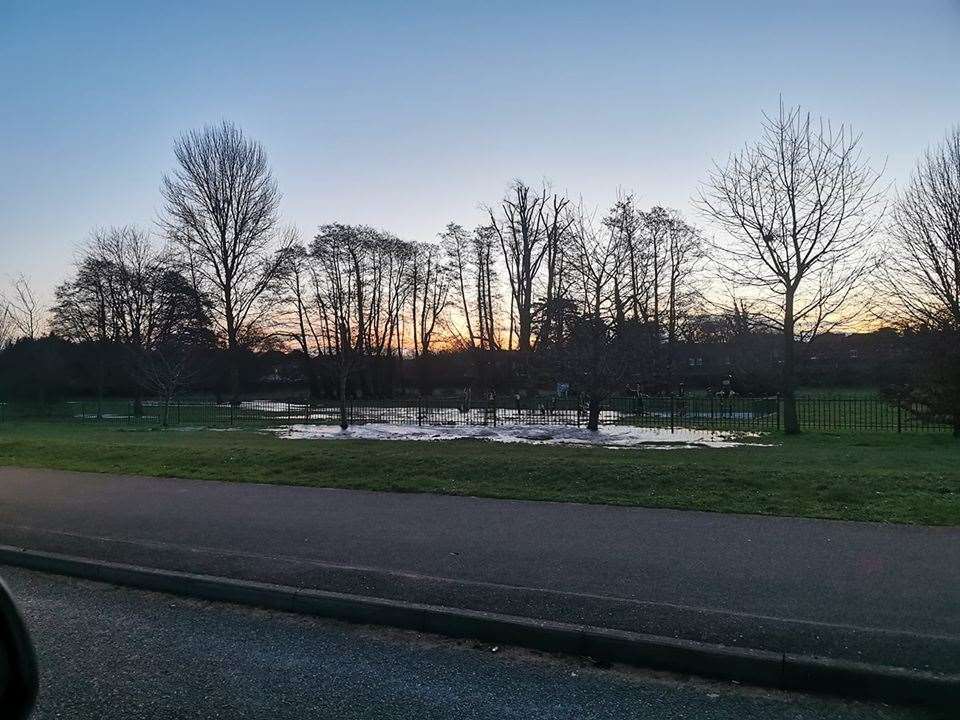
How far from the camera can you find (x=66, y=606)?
605cm

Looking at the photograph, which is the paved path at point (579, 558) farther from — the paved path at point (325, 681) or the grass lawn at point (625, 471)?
the grass lawn at point (625, 471)

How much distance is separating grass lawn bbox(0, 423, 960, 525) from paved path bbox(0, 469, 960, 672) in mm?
678

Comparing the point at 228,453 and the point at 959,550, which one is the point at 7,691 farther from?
the point at 228,453

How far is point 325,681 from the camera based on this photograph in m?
4.43

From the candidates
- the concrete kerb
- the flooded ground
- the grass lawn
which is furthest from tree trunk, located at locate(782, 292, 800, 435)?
the concrete kerb

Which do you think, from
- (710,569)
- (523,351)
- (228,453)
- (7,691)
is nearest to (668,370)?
(523,351)

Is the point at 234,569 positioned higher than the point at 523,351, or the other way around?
the point at 523,351

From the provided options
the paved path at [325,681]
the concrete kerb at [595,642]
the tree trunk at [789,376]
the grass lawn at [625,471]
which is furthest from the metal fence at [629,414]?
the paved path at [325,681]

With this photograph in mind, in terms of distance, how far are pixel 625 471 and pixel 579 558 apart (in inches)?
171

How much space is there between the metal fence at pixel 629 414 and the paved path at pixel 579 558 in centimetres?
1493

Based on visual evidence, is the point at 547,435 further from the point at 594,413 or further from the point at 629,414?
the point at 629,414

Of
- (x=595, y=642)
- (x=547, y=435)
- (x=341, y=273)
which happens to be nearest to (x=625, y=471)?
(x=595, y=642)

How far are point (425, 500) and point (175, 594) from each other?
13.1 feet

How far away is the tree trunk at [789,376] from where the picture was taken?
21.7 meters
